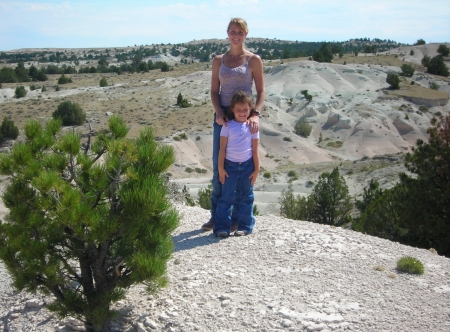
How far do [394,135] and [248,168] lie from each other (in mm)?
39942

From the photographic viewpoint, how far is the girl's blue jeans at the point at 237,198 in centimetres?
581

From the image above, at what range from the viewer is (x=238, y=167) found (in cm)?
580

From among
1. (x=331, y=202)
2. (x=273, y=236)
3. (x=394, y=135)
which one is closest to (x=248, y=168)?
(x=273, y=236)

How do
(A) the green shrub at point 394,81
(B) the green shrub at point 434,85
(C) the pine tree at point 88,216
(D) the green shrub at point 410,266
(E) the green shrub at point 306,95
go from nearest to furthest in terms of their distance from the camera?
(C) the pine tree at point 88,216 < (D) the green shrub at point 410,266 < (E) the green shrub at point 306,95 < (A) the green shrub at point 394,81 < (B) the green shrub at point 434,85

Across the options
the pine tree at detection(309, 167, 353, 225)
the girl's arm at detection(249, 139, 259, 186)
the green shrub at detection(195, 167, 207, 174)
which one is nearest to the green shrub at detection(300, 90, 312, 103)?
the green shrub at detection(195, 167, 207, 174)

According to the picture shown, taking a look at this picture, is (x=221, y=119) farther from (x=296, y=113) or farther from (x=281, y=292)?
(x=296, y=113)

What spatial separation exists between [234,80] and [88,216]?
2.70 metres

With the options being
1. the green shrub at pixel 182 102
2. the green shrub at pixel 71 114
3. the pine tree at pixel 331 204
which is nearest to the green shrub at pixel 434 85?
the green shrub at pixel 182 102

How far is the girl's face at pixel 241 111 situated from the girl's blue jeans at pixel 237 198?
57 cm

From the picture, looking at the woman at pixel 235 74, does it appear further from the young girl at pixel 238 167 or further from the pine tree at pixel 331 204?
the pine tree at pixel 331 204

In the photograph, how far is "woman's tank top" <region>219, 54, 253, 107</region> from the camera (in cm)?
552

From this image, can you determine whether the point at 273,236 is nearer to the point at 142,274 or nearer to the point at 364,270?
the point at 364,270

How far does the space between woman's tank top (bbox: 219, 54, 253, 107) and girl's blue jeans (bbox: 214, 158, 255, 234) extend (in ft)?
2.86

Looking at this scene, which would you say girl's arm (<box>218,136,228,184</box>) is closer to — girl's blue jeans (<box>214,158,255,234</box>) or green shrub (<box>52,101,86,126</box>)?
girl's blue jeans (<box>214,158,255,234</box>)
